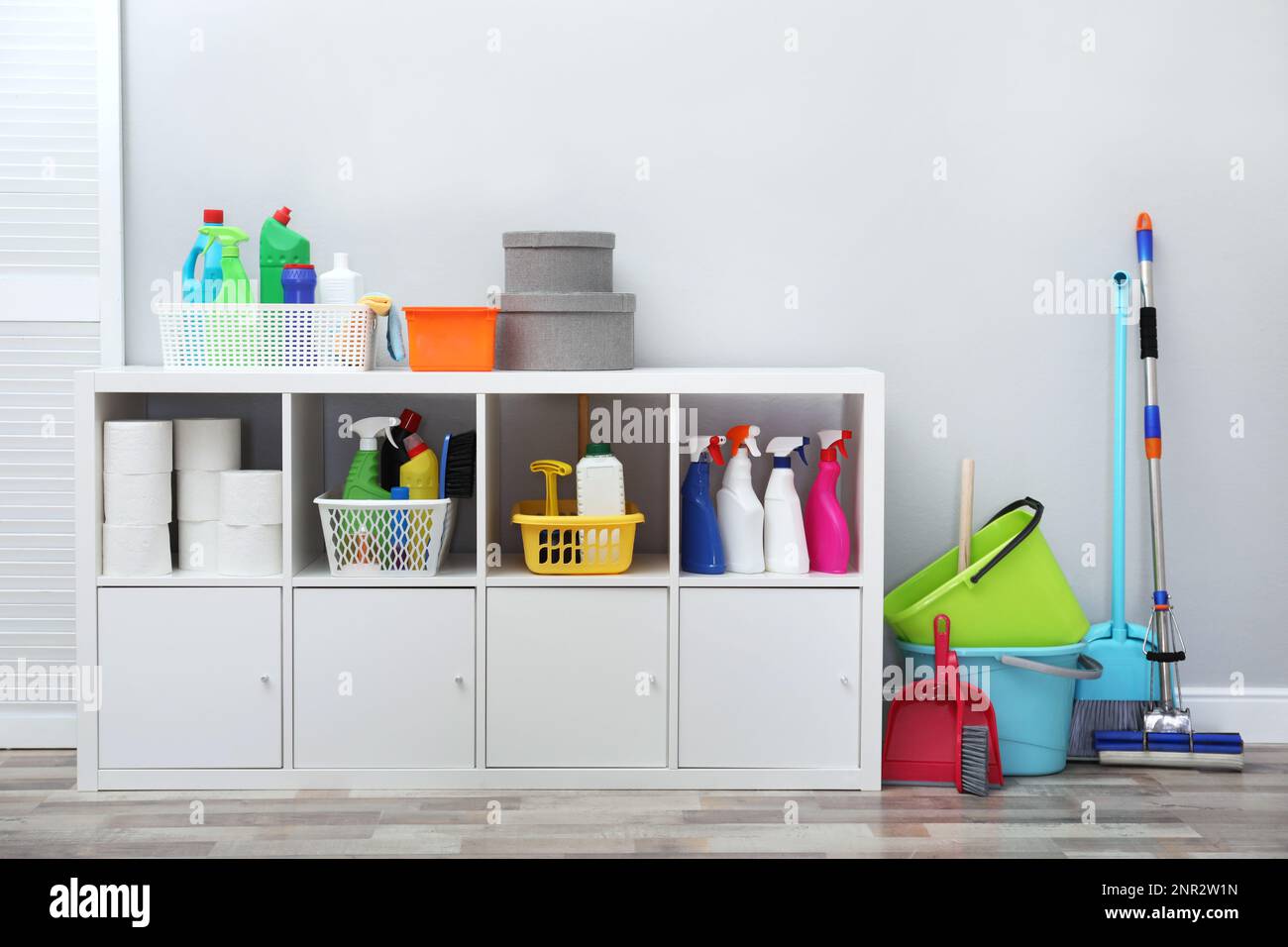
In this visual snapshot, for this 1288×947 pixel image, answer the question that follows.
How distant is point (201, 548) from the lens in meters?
2.60

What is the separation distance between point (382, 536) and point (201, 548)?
1.23ft

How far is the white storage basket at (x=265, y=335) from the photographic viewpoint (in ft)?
8.41

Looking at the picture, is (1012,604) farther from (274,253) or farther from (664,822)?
(274,253)

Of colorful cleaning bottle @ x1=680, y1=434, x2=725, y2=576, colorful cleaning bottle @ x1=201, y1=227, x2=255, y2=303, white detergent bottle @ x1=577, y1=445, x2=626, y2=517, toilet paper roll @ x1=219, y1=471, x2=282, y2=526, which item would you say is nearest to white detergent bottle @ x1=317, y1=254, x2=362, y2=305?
colorful cleaning bottle @ x1=201, y1=227, x2=255, y2=303

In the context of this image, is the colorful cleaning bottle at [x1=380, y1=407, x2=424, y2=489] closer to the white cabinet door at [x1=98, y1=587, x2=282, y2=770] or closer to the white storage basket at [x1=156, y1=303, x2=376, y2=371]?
the white storage basket at [x1=156, y1=303, x2=376, y2=371]

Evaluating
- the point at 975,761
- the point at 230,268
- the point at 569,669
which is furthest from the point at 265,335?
the point at 975,761

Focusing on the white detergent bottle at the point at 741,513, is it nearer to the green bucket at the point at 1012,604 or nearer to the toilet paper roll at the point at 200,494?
the green bucket at the point at 1012,604

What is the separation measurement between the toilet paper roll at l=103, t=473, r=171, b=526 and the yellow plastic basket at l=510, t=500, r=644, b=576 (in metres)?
0.72

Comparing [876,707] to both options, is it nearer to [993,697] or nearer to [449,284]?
[993,697]
